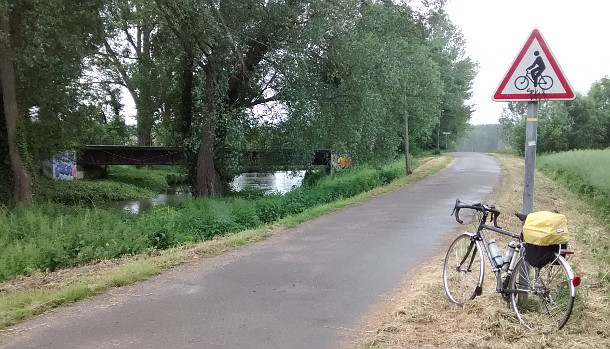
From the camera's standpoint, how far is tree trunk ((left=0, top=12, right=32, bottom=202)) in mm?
14234

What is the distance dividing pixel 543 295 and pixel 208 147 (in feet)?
47.4

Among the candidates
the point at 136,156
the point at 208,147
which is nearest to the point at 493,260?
the point at 208,147

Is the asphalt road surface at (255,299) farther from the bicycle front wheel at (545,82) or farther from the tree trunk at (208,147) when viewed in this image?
the tree trunk at (208,147)

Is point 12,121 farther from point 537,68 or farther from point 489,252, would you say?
point 537,68

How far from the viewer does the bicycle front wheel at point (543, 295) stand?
3.75 m

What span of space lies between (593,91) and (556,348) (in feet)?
189

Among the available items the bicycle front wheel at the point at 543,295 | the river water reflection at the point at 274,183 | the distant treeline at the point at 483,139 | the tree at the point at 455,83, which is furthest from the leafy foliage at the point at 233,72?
the distant treeline at the point at 483,139

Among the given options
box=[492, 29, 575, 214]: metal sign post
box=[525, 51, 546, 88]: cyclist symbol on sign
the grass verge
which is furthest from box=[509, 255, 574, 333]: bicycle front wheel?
the grass verge

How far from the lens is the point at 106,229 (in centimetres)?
1117

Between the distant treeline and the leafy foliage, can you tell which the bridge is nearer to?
the leafy foliage

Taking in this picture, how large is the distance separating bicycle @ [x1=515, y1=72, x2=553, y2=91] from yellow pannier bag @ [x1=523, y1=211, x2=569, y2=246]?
1350 mm

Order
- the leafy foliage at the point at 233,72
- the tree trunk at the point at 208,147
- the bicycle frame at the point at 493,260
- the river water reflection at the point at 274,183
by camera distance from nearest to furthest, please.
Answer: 1. the bicycle frame at the point at 493,260
2. the leafy foliage at the point at 233,72
3. the tree trunk at the point at 208,147
4. the river water reflection at the point at 274,183

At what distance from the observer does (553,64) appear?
171 inches

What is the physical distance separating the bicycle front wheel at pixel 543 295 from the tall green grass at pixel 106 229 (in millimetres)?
7460
